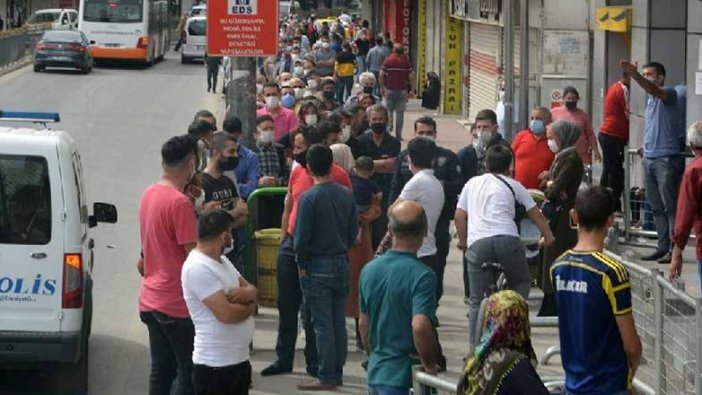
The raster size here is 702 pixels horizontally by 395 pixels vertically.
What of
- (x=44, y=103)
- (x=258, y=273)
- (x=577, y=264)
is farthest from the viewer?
(x=44, y=103)

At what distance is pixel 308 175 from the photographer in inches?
466

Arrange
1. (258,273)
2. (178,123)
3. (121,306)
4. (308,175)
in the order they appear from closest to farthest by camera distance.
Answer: (308,175)
(258,273)
(121,306)
(178,123)

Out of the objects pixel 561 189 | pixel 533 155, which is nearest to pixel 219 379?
pixel 561 189

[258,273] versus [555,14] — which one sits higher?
[555,14]

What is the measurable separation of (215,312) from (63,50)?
40927 mm

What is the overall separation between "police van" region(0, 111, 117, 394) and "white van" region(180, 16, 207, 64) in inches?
1768

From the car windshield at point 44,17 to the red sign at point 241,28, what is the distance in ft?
196

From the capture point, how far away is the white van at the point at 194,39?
5550 cm

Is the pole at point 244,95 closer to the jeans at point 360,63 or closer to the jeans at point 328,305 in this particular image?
the jeans at point 328,305

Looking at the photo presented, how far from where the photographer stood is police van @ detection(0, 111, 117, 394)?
10.7 meters

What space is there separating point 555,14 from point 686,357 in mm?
15576

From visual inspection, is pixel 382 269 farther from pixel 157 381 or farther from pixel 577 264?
pixel 157 381

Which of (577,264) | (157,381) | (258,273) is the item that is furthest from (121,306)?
→ (577,264)

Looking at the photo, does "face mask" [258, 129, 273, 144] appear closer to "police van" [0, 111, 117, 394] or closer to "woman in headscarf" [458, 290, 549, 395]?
"police van" [0, 111, 117, 394]
